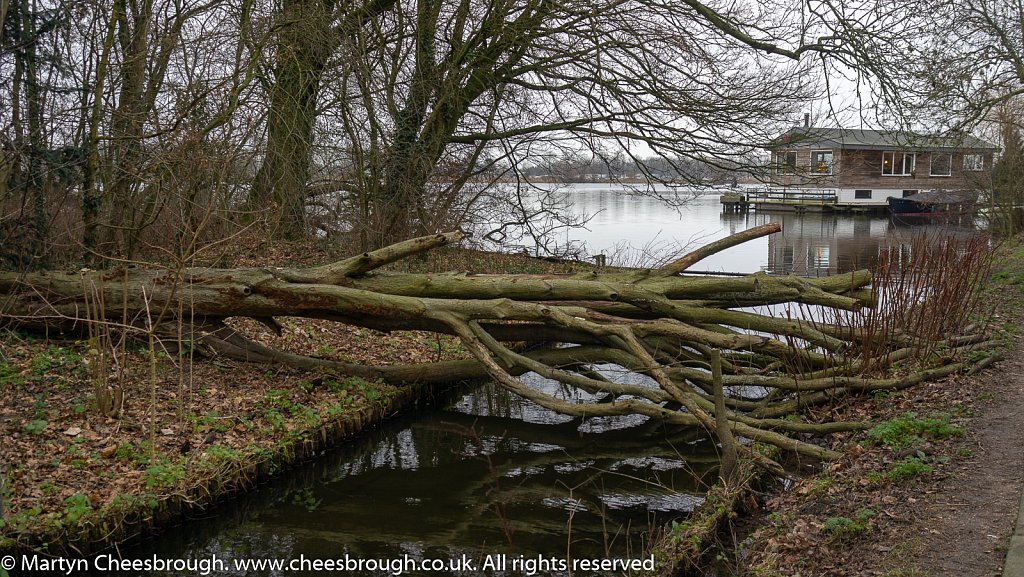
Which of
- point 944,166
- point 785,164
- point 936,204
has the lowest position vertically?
point 936,204

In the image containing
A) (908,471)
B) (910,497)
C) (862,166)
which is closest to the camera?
(910,497)

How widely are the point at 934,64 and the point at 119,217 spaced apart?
1299cm

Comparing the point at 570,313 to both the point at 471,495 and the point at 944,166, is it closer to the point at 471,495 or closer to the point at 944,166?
the point at 471,495

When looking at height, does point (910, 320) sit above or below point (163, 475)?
above

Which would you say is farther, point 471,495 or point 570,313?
point 570,313

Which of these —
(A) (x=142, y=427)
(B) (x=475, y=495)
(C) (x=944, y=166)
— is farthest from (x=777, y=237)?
(A) (x=142, y=427)

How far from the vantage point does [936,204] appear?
35.2 metres

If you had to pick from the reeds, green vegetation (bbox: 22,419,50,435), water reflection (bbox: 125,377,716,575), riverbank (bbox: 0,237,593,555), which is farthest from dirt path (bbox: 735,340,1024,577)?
green vegetation (bbox: 22,419,50,435)

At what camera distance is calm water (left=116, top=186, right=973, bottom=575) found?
605cm

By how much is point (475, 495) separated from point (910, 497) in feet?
12.5

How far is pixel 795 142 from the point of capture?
41.8 feet

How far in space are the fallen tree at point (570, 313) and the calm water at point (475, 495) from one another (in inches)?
28.4

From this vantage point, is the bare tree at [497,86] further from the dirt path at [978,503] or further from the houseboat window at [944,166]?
the houseboat window at [944,166]

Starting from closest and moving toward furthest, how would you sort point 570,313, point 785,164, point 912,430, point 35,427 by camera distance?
point 912,430 → point 35,427 → point 570,313 → point 785,164
